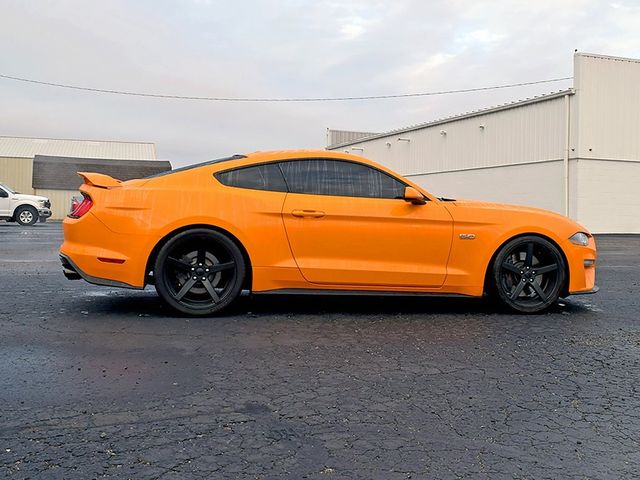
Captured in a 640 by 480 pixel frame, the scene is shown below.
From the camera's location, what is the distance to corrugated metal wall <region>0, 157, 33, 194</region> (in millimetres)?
41250

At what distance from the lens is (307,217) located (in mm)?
5254

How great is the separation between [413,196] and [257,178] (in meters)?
1.43

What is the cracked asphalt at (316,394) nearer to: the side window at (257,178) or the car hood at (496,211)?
the car hood at (496,211)

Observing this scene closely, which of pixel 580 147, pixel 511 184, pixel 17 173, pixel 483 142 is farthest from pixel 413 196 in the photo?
pixel 17 173

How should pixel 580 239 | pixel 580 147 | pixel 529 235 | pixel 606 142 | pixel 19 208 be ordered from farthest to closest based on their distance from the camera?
pixel 606 142, pixel 580 147, pixel 19 208, pixel 580 239, pixel 529 235

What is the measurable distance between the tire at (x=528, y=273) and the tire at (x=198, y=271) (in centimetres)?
242

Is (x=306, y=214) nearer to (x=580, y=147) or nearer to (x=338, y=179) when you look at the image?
(x=338, y=179)

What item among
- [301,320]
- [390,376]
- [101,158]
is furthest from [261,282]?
[101,158]

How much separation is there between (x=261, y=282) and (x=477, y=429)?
278 cm

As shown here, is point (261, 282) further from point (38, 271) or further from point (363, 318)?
point (38, 271)

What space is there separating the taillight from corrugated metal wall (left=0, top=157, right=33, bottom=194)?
131 feet

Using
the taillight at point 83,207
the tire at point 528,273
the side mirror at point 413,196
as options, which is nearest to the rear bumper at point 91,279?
the taillight at point 83,207

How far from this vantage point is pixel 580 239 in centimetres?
575

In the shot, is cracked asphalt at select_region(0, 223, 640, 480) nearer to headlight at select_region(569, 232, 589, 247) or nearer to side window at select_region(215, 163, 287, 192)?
headlight at select_region(569, 232, 589, 247)
